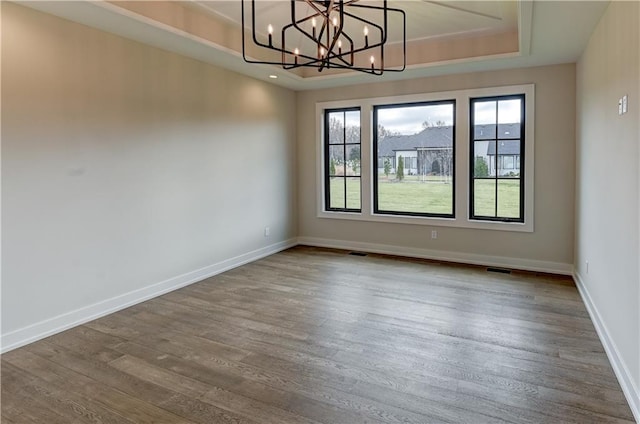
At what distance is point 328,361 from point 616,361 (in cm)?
185

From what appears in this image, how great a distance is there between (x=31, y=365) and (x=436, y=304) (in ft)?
10.8

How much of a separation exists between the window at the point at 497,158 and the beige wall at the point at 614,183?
109 centimetres

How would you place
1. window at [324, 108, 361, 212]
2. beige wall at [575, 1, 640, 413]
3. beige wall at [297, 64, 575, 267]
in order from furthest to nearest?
window at [324, 108, 361, 212] < beige wall at [297, 64, 575, 267] < beige wall at [575, 1, 640, 413]

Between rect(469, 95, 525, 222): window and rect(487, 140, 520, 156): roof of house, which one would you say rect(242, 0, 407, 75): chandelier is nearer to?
rect(469, 95, 525, 222): window

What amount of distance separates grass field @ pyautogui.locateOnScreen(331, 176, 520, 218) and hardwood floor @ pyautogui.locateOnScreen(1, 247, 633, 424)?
1283mm

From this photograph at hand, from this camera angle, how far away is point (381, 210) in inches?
243

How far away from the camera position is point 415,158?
19.4ft

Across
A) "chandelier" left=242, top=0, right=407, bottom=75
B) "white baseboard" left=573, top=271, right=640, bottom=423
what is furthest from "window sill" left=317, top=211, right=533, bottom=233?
"chandelier" left=242, top=0, right=407, bottom=75

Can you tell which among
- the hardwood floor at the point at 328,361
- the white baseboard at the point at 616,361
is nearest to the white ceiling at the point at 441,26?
the white baseboard at the point at 616,361

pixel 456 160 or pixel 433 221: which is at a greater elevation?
pixel 456 160

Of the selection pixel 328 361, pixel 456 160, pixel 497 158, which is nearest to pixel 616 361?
pixel 328 361

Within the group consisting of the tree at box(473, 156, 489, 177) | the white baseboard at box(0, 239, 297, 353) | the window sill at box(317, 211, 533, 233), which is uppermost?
the tree at box(473, 156, 489, 177)

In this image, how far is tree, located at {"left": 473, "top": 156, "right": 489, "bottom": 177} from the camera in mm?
5336

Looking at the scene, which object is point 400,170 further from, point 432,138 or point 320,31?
point 320,31
